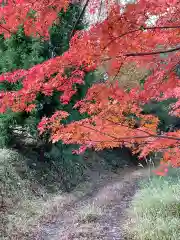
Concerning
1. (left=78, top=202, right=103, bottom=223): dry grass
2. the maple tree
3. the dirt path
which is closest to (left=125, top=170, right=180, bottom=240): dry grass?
the dirt path

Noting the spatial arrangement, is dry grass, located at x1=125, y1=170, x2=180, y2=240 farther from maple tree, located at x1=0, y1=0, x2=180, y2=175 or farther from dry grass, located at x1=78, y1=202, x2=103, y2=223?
maple tree, located at x1=0, y1=0, x2=180, y2=175

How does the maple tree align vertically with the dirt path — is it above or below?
above

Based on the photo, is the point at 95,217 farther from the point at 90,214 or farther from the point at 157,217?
the point at 157,217

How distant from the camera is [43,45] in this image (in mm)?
9773

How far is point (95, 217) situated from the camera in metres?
7.18

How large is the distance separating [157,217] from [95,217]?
1445mm

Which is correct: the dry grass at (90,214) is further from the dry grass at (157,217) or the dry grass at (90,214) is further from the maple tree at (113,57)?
the maple tree at (113,57)

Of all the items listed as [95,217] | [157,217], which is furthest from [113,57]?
[95,217]

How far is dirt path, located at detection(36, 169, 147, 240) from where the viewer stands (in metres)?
6.11

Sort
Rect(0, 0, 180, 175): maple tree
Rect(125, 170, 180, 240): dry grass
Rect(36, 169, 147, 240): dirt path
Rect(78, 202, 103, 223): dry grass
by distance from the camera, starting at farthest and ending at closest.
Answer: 1. Rect(78, 202, 103, 223): dry grass
2. Rect(36, 169, 147, 240): dirt path
3. Rect(125, 170, 180, 240): dry grass
4. Rect(0, 0, 180, 175): maple tree

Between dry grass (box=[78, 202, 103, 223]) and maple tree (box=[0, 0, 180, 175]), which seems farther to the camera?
dry grass (box=[78, 202, 103, 223])

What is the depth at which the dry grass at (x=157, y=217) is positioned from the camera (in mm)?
5602

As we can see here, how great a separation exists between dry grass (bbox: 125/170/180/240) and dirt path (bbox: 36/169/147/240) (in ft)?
1.09

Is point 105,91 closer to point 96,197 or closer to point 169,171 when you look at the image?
point 96,197
